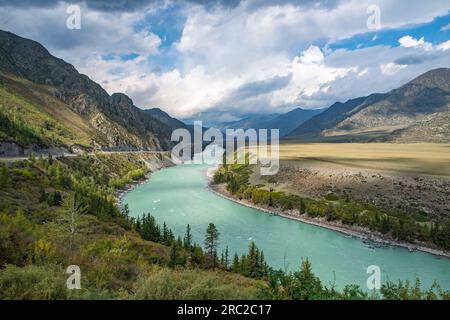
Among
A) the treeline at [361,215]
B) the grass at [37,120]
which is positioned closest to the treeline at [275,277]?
the treeline at [361,215]

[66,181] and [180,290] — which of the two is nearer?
[180,290]

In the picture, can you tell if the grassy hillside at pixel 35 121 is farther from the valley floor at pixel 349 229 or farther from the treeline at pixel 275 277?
the treeline at pixel 275 277

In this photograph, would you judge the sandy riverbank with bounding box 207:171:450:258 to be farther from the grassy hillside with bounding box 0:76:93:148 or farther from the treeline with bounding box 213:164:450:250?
the grassy hillside with bounding box 0:76:93:148

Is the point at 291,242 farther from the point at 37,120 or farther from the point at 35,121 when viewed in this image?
the point at 37,120

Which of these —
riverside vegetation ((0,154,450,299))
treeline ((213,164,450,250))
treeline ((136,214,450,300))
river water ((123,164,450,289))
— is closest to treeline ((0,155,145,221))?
riverside vegetation ((0,154,450,299))

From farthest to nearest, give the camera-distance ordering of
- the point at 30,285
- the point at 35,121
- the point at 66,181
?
the point at 35,121 < the point at 66,181 < the point at 30,285

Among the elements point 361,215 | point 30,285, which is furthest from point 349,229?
point 30,285
